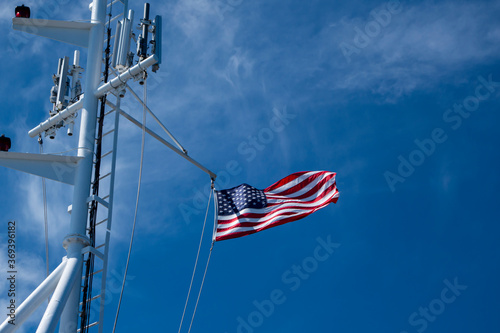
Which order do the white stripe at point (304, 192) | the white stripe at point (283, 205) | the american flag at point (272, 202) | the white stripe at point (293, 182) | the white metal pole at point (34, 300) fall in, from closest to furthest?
the white metal pole at point (34, 300) < the american flag at point (272, 202) < the white stripe at point (283, 205) < the white stripe at point (304, 192) < the white stripe at point (293, 182)

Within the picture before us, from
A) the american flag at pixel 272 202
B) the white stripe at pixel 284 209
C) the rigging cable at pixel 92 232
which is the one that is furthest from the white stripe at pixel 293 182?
the rigging cable at pixel 92 232

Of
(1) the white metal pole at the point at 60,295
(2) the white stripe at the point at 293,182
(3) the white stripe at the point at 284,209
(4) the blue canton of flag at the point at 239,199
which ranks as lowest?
(1) the white metal pole at the point at 60,295

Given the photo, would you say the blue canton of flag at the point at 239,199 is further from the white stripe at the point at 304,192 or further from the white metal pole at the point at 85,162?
the white metal pole at the point at 85,162

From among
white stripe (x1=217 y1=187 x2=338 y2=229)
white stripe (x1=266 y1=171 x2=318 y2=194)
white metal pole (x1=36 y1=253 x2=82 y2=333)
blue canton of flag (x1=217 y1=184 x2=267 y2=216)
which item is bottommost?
white metal pole (x1=36 y1=253 x2=82 y2=333)

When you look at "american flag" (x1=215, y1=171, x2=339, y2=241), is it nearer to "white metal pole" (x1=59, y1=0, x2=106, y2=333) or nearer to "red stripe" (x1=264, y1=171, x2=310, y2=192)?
"red stripe" (x1=264, y1=171, x2=310, y2=192)

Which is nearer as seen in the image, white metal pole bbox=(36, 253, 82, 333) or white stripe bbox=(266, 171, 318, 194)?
white metal pole bbox=(36, 253, 82, 333)

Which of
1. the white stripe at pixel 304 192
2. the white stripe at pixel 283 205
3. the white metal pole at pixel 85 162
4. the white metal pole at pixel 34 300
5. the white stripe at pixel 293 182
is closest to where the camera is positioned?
the white metal pole at pixel 34 300

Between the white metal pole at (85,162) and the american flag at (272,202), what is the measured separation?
5767 mm

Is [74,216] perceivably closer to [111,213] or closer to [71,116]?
[111,213]

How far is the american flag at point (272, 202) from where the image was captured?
23969mm

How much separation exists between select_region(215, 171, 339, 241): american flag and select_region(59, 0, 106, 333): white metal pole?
577 cm

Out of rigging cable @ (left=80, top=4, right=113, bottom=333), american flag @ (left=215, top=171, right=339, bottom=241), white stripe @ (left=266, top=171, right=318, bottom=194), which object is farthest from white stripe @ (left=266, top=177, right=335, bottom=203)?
rigging cable @ (left=80, top=4, right=113, bottom=333)

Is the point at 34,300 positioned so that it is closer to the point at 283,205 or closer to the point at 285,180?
the point at 283,205

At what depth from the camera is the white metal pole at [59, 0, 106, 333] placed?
688 inches
